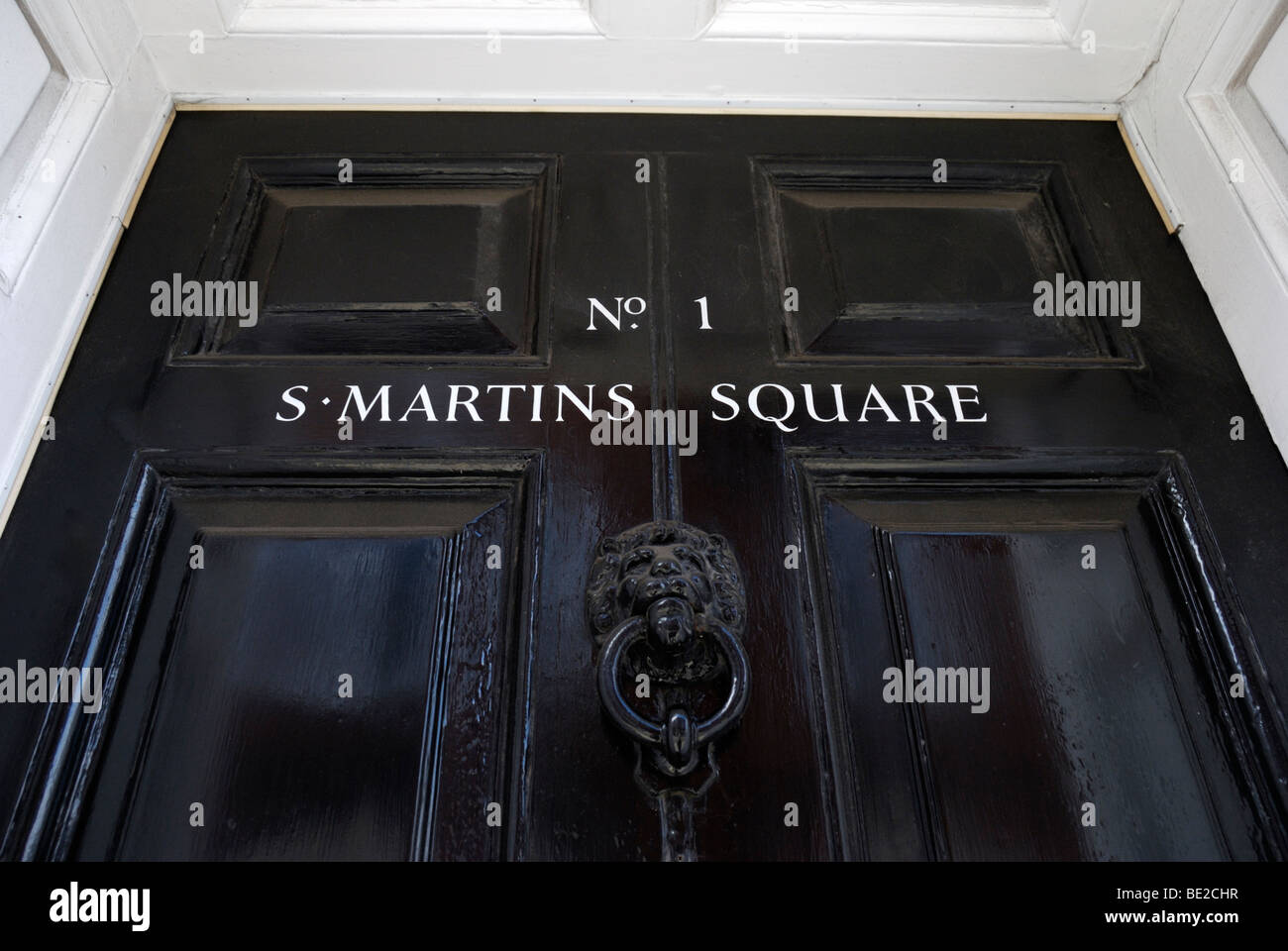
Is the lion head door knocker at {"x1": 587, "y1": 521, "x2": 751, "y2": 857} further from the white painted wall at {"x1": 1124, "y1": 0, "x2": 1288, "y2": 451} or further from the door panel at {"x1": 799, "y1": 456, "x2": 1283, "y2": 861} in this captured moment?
the white painted wall at {"x1": 1124, "y1": 0, "x2": 1288, "y2": 451}

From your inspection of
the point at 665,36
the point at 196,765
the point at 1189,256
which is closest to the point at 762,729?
the point at 196,765

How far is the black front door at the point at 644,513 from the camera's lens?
114 cm

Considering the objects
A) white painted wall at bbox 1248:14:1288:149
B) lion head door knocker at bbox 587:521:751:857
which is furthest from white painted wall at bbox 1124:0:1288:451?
lion head door knocker at bbox 587:521:751:857

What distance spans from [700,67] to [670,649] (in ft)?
3.67

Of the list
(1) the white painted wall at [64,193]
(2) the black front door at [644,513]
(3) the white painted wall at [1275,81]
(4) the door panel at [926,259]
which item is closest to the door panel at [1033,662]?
(2) the black front door at [644,513]

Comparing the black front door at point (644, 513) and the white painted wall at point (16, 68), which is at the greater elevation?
the white painted wall at point (16, 68)

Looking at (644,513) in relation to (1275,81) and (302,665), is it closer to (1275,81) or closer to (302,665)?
(302,665)

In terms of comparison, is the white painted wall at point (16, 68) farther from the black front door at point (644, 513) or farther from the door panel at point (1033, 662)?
the door panel at point (1033, 662)

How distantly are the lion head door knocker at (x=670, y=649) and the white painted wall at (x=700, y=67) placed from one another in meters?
0.88

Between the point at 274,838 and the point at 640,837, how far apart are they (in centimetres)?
39

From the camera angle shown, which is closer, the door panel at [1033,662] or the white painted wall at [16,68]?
the door panel at [1033,662]

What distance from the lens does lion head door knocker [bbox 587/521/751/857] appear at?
1118 mm

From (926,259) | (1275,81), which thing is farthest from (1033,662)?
(1275,81)
